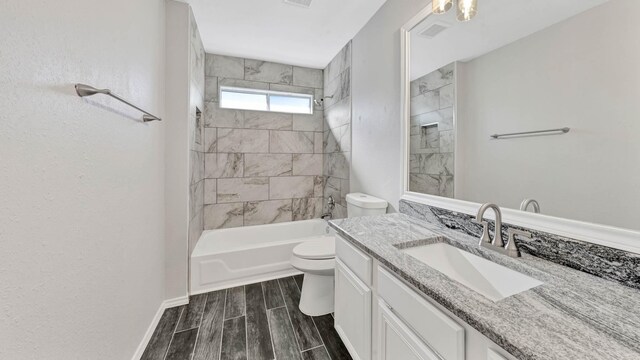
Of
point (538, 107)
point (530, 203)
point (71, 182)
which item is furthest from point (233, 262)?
point (538, 107)

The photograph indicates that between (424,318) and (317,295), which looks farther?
(317,295)

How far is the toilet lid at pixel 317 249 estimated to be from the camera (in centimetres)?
183

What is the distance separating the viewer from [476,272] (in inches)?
39.6

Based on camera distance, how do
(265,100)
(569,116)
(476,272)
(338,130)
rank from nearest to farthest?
(569,116)
(476,272)
(338,130)
(265,100)

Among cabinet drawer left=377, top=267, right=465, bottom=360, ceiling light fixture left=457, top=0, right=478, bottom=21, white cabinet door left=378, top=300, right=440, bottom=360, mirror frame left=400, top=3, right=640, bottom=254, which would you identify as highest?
ceiling light fixture left=457, top=0, right=478, bottom=21

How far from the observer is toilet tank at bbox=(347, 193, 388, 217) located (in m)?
1.93

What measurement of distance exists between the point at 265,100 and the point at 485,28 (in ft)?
8.44

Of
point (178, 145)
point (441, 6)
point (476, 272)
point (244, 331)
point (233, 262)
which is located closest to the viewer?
point (476, 272)

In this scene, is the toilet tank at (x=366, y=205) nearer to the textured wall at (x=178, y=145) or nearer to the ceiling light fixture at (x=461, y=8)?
the ceiling light fixture at (x=461, y=8)

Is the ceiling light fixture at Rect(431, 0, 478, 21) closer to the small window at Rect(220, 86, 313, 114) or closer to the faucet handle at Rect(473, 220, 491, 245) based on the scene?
the faucet handle at Rect(473, 220, 491, 245)

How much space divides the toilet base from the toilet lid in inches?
6.6

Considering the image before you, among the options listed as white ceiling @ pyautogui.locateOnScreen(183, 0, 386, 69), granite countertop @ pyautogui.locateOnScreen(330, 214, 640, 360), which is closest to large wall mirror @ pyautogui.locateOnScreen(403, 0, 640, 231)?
granite countertop @ pyautogui.locateOnScreen(330, 214, 640, 360)

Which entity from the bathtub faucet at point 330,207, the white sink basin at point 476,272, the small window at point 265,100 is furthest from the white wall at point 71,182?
the bathtub faucet at point 330,207

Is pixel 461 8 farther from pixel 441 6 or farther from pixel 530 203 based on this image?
pixel 530 203
